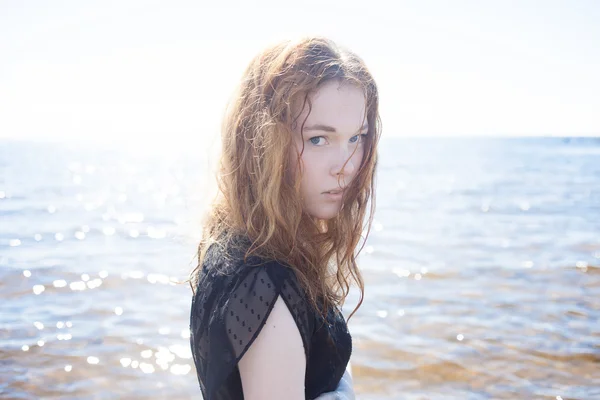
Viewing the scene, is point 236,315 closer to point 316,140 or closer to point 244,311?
point 244,311

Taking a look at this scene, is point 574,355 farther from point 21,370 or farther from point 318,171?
point 21,370

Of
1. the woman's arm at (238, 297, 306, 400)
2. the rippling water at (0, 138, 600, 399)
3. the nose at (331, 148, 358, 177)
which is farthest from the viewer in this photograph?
the rippling water at (0, 138, 600, 399)

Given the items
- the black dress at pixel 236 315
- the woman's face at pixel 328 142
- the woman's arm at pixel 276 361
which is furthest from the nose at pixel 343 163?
the woman's arm at pixel 276 361

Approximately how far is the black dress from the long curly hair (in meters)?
0.07

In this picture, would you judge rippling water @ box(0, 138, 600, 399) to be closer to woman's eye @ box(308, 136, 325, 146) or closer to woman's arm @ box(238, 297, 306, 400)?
woman's eye @ box(308, 136, 325, 146)

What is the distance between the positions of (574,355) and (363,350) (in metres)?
2.29

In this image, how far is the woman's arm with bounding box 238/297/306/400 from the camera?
144 cm

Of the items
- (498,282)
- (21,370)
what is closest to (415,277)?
(498,282)

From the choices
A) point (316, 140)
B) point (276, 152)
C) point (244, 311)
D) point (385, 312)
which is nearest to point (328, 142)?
point (316, 140)

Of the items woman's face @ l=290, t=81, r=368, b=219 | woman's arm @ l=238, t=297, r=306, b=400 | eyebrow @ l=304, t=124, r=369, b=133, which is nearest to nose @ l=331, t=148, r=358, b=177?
woman's face @ l=290, t=81, r=368, b=219

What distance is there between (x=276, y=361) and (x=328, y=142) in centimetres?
77

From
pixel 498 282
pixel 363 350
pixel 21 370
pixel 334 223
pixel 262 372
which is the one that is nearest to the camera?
pixel 262 372

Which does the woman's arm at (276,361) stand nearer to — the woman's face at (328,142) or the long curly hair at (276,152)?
the long curly hair at (276,152)

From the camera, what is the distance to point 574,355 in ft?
19.5
